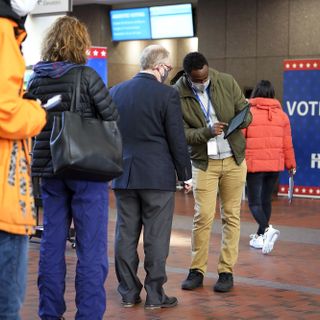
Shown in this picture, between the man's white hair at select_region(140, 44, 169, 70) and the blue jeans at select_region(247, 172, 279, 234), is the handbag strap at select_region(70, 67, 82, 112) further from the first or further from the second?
the blue jeans at select_region(247, 172, 279, 234)

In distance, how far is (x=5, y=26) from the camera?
3145 mm

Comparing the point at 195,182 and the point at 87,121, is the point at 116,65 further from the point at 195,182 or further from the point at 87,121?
the point at 87,121

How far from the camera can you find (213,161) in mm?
6832

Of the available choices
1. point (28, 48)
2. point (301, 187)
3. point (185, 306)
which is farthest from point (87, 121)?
point (301, 187)

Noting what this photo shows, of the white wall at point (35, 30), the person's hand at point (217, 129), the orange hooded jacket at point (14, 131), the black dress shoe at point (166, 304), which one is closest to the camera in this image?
the orange hooded jacket at point (14, 131)

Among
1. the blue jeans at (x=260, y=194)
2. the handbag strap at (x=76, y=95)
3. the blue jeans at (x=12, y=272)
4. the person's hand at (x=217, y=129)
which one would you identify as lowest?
the blue jeans at (x=260, y=194)

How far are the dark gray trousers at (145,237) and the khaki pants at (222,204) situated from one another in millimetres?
700

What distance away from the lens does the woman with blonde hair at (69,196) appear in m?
4.95

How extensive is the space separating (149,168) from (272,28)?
1250 centimetres

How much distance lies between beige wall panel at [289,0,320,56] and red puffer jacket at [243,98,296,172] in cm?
806

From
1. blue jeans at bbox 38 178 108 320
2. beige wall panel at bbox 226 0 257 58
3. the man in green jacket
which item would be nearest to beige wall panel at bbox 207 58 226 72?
beige wall panel at bbox 226 0 257 58

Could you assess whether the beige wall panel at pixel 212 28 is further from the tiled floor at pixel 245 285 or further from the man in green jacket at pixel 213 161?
the man in green jacket at pixel 213 161

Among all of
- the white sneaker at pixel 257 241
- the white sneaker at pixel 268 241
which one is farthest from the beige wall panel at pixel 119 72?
the white sneaker at pixel 268 241

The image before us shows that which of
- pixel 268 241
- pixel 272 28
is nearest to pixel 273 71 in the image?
pixel 272 28
